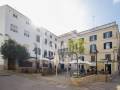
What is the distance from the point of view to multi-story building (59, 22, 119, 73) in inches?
1561

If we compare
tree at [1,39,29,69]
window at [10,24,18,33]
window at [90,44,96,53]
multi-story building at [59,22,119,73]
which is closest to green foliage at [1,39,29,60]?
tree at [1,39,29,69]

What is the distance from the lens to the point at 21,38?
33.9 m

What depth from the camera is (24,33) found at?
35.3m

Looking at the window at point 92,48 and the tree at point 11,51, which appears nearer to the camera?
the tree at point 11,51

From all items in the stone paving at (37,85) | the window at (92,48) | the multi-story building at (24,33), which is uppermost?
the multi-story building at (24,33)

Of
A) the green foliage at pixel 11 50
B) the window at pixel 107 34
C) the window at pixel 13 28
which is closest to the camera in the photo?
the green foliage at pixel 11 50

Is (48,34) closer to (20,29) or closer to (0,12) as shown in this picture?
(20,29)

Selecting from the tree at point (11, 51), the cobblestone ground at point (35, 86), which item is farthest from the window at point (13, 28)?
the cobblestone ground at point (35, 86)

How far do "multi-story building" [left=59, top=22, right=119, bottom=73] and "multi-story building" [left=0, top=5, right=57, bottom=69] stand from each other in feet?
31.8

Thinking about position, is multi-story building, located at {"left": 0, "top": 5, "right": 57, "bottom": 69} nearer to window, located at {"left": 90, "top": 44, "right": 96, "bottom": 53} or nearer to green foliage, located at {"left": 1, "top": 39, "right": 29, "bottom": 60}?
green foliage, located at {"left": 1, "top": 39, "right": 29, "bottom": 60}

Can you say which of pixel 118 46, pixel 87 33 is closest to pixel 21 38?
pixel 87 33

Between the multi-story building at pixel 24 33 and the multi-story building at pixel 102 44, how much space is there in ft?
31.8

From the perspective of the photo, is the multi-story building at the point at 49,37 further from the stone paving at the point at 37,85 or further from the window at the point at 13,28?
the stone paving at the point at 37,85

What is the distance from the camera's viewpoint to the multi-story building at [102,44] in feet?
130
